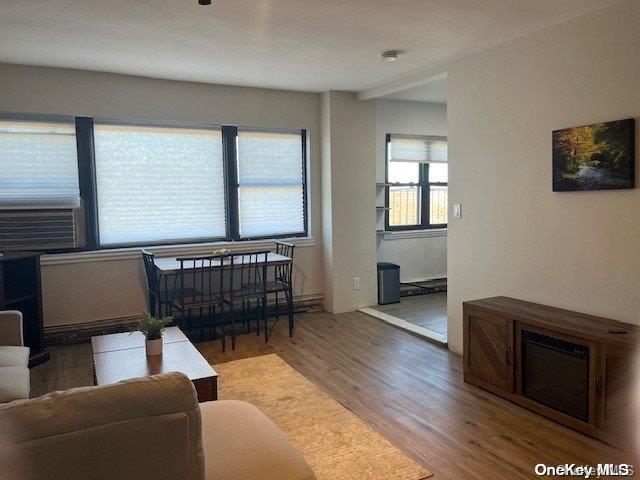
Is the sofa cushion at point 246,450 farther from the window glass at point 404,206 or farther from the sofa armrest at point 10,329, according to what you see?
the window glass at point 404,206

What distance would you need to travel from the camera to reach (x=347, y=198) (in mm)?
5512

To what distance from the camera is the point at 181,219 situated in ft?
16.4

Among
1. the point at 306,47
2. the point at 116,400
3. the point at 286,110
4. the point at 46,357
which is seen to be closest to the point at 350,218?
the point at 286,110

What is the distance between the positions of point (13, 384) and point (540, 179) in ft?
11.3

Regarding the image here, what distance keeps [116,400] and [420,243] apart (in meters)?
5.71

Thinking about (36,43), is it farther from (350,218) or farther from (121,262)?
(350,218)

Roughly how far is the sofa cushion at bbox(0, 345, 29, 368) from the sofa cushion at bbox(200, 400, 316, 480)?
1384 mm

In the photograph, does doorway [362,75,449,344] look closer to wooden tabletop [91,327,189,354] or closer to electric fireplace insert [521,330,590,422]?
electric fireplace insert [521,330,590,422]

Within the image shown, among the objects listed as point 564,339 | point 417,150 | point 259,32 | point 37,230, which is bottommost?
point 564,339

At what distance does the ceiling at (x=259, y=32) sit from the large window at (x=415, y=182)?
1995mm

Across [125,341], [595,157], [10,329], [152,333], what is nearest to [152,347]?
[152,333]

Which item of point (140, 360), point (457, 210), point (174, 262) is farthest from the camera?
point (174, 262)

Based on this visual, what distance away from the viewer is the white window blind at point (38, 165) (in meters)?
4.20

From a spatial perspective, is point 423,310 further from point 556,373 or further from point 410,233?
point 556,373
